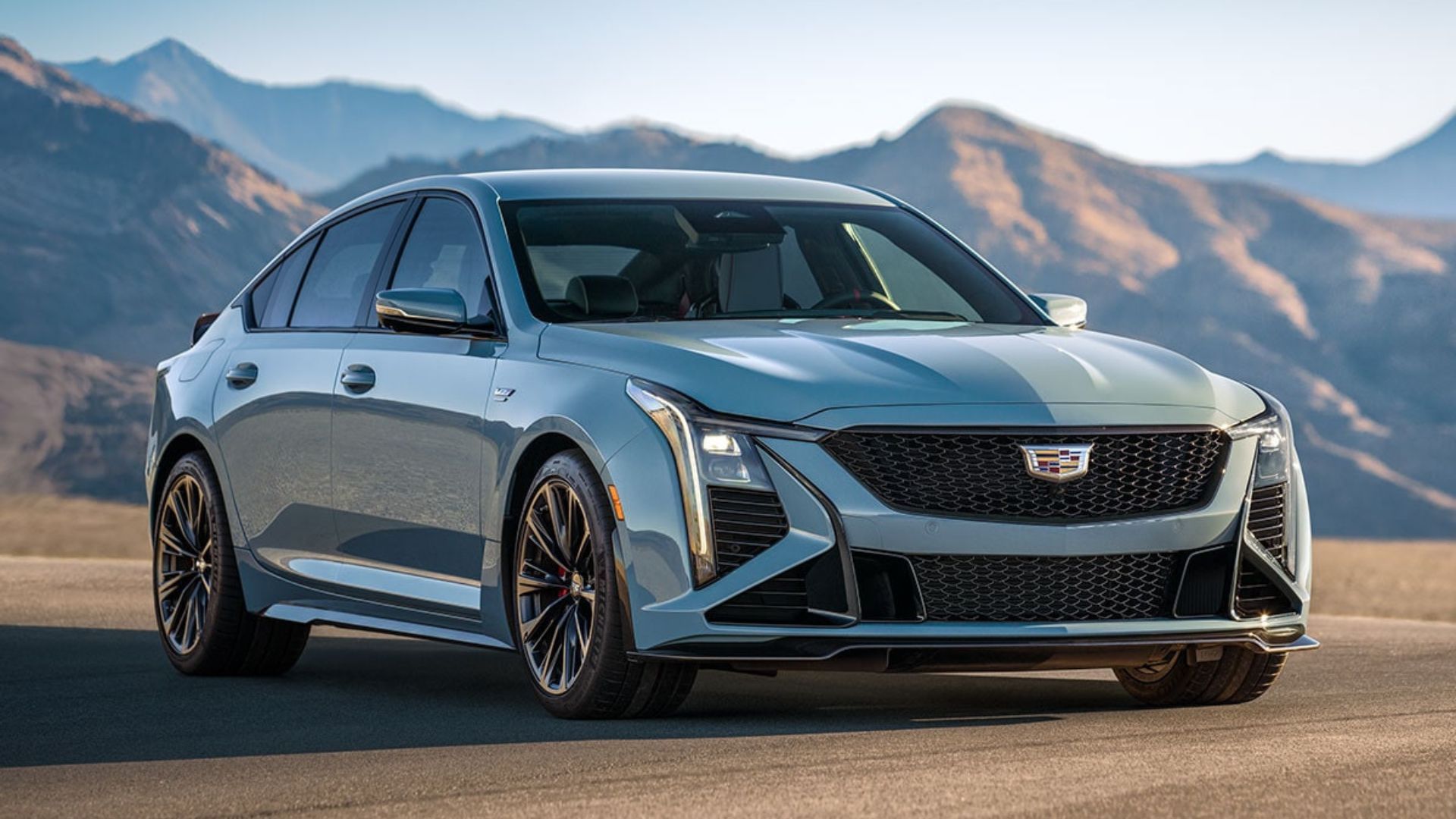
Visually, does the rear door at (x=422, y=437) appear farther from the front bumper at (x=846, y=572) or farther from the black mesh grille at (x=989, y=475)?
the black mesh grille at (x=989, y=475)

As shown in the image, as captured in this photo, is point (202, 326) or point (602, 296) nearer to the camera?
point (602, 296)

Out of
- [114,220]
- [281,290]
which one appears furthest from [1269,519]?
[114,220]

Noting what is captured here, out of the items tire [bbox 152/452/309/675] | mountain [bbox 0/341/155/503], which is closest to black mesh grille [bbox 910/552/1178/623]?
tire [bbox 152/452/309/675]

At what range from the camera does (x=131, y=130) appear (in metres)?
177

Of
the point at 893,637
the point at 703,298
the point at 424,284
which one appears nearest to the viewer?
the point at 893,637

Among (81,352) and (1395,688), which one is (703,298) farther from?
(81,352)

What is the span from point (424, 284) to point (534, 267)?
0.72 meters

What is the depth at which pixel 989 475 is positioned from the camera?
622 cm

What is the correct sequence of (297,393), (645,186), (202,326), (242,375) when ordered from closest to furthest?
(645,186), (297,393), (242,375), (202,326)

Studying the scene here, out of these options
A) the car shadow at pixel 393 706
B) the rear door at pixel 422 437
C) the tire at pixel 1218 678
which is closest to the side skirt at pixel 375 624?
the rear door at pixel 422 437

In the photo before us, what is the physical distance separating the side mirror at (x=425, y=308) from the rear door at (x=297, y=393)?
789 mm

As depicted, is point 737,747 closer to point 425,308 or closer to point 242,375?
point 425,308

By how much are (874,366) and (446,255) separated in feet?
6.96

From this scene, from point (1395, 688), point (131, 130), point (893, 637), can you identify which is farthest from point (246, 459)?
point (131, 130)
